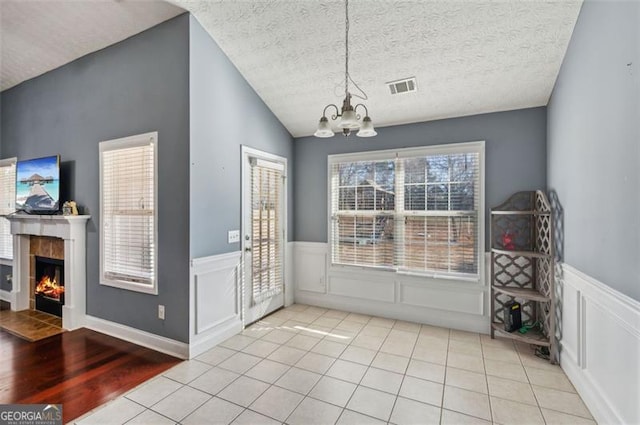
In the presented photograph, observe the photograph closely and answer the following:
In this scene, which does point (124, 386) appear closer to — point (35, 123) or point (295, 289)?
point (295, 289)

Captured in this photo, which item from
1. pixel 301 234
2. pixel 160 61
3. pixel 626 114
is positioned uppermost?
pixel 160 61

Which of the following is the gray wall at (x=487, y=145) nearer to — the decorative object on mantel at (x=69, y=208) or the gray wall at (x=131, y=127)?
the gray wall at (x=131, y=127)

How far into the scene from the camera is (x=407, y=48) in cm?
272

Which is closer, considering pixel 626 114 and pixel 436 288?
pixel 626 114

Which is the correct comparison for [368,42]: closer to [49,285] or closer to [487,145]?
[487,145]

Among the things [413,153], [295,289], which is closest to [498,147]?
[413,153]

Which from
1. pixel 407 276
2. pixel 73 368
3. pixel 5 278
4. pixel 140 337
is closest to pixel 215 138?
pixel 140 337

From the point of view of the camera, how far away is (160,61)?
290 cm

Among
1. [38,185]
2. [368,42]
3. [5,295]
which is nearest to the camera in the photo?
[368,42]

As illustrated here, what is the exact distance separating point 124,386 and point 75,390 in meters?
0.33

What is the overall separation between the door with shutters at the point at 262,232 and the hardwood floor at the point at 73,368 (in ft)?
3.63

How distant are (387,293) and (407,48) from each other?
2.78 meters

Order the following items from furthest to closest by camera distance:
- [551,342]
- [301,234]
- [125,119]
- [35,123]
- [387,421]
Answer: [301,234], [35,123], [125,119], [551,342], [387,421]

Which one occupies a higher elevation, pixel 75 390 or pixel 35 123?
pixel 35 123
